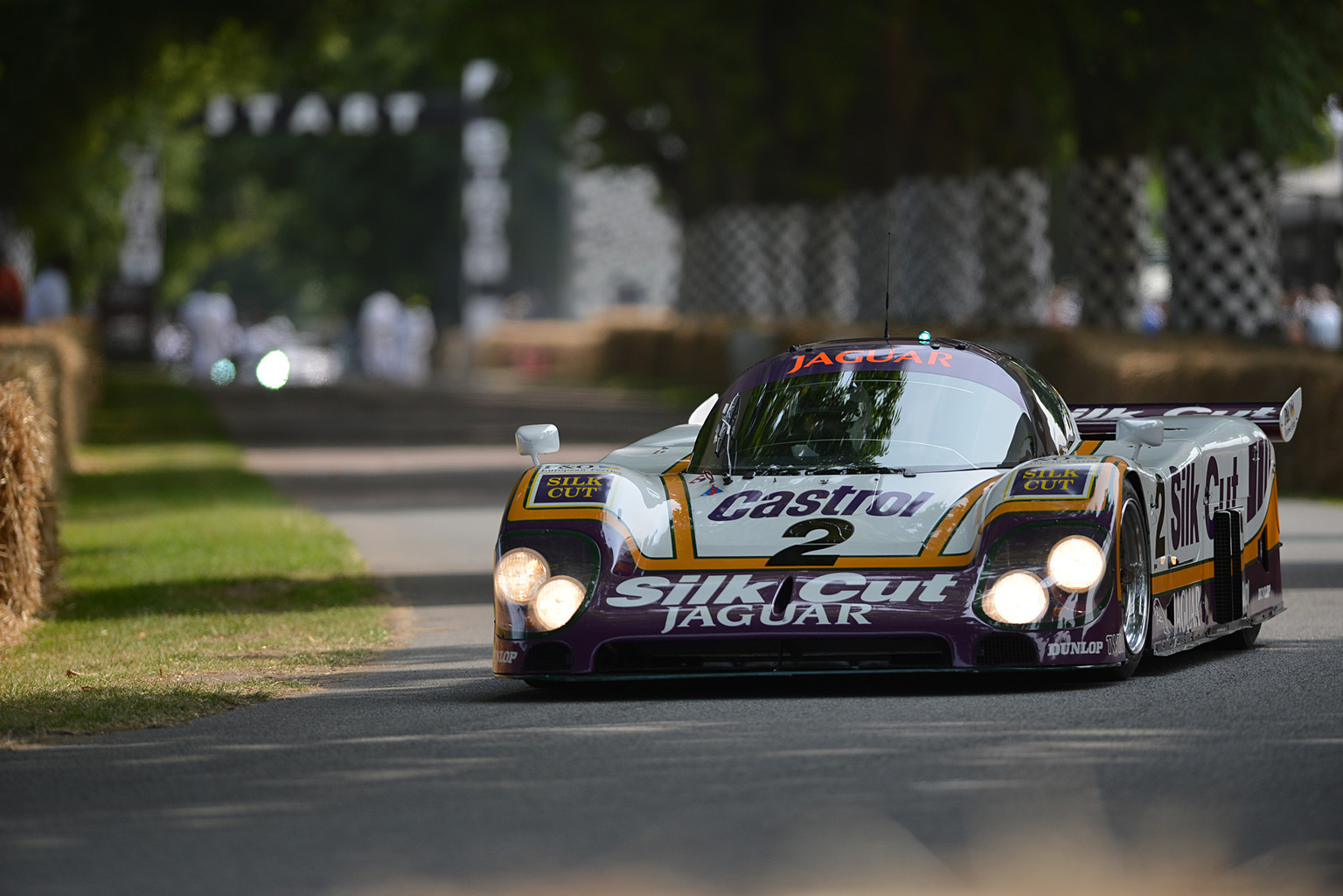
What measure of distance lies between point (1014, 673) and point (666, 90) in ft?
112

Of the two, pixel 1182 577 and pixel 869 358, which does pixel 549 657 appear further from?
pixel 1182 577

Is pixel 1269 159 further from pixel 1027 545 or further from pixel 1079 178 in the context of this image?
pixel 1027 545

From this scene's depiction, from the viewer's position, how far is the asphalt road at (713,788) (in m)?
5.44

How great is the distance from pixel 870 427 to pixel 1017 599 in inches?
A: 54.7

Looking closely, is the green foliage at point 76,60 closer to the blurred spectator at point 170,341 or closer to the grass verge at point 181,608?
the grass verge at point 181,608

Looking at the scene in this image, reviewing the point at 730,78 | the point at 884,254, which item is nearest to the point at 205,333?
the point at 730,78

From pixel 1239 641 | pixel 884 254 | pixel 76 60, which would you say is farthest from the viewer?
pixel 884 254

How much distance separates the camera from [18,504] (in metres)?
11.1

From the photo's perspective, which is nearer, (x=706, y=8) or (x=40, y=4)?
(x=40, y=4)

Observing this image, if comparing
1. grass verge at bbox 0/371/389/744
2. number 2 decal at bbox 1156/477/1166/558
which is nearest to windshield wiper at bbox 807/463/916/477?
number 2 decal at bbox 1156/477/1166/558

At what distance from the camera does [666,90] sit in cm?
4178

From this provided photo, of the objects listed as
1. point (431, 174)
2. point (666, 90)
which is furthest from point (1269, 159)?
point (431, 174)

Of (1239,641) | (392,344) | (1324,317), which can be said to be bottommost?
(392,344)

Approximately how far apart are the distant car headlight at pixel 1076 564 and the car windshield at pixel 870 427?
2.87 feet
